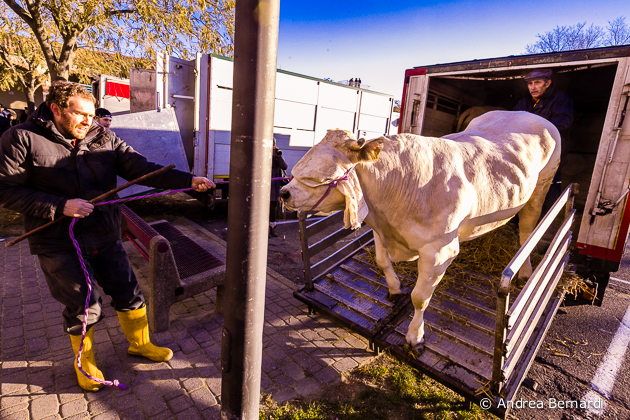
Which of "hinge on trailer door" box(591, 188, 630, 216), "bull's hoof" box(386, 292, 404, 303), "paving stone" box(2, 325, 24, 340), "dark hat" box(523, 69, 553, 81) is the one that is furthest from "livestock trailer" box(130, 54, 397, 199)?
"hinge on trailer door" box(591, 188, 630, 216)

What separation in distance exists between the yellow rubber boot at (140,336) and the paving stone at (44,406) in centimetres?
60

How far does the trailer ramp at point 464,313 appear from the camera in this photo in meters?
2.40

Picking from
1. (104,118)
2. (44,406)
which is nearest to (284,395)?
(44,406)

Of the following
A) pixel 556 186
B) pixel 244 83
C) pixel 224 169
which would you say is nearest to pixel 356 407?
pixel 244 83

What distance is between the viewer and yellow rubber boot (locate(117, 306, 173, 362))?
9.32 feet

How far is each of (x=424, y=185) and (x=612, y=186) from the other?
2711mm

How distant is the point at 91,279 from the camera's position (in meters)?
2.50

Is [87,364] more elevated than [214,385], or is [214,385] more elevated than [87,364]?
[87,364]

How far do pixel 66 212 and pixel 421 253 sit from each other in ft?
8.58

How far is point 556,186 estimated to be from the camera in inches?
182

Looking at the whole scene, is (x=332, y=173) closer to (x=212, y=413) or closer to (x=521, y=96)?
(x=212, y=413)

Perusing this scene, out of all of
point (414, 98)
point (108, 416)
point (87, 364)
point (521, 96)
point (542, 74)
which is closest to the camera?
point (108, 416)

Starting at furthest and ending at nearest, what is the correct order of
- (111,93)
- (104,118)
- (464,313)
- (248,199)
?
(111,93) < (104,118) < (464,313) < (248,199)

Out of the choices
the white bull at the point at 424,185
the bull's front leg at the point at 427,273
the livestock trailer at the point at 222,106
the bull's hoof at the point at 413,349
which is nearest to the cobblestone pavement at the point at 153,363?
the bull's hoof at the point at 413,349
